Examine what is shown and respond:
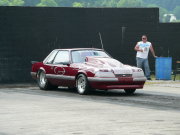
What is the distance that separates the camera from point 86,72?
19.0 metres

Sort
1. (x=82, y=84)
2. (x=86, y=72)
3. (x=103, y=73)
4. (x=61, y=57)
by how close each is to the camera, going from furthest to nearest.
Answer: (x=61, y=57), (x=82, y=84), (x=86, y=72), (x=103, y=73)

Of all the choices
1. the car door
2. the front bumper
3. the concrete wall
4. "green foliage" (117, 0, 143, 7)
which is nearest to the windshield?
the car door

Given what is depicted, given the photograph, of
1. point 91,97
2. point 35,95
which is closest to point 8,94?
point 35,95

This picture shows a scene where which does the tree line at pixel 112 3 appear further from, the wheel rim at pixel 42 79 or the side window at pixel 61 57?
the side window at pixel 61 57

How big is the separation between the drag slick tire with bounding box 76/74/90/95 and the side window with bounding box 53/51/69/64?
1138mm

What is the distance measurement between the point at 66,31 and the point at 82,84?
9.43m

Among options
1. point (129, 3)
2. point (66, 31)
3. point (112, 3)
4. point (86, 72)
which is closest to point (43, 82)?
point (86, 72)

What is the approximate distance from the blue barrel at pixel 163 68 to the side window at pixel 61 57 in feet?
20.3

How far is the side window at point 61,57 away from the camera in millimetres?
20422

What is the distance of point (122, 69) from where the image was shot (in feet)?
61.9

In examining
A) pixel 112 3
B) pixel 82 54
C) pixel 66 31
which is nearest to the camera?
pixel 82 54

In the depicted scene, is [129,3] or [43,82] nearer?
[43,82]

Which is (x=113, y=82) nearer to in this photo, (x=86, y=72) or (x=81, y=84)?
(x=86, y=72)

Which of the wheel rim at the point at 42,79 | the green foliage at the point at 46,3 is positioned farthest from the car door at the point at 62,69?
the green foliage at the point at 46,3
